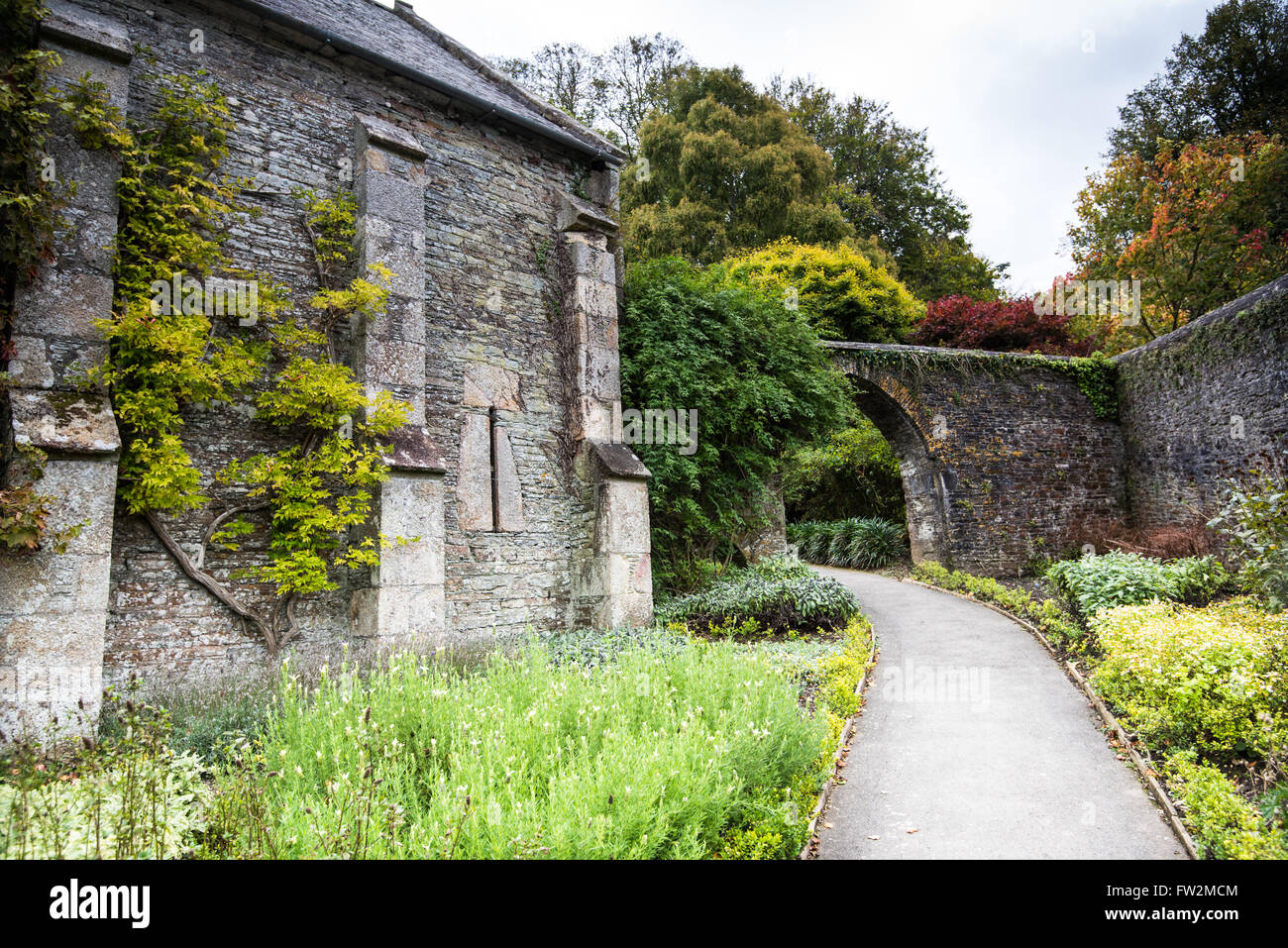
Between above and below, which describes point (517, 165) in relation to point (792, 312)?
above

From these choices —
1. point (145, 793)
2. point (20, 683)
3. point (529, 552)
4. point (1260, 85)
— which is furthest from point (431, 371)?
point (1260, 85)

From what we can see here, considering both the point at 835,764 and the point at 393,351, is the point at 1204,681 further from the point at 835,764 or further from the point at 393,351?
the point at 393,351

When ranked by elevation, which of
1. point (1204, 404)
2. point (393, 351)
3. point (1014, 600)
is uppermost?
point (1204, 404)

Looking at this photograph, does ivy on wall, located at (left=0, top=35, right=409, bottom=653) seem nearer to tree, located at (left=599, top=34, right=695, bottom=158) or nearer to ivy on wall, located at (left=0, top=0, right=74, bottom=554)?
ivy on wall, located at (left=0, top=0, right=74, bottom=554)

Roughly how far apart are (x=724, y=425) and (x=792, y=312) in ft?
7.94

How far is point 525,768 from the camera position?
3383 mm

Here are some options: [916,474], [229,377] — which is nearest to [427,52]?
[229,377]

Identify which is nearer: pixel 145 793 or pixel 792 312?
pixel 145 793

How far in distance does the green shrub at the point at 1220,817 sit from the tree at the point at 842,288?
15009 mm

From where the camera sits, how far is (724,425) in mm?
9633

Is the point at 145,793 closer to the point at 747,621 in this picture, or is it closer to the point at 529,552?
the point at 529,552

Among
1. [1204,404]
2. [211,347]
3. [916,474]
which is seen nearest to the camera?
[211,347]

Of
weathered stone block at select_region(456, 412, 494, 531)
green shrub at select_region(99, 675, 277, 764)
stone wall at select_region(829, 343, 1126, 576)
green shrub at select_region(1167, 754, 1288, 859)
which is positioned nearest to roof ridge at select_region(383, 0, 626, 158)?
weathered stone block at select_region(456, 412, 494, 531)

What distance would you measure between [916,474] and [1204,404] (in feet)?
17.3
